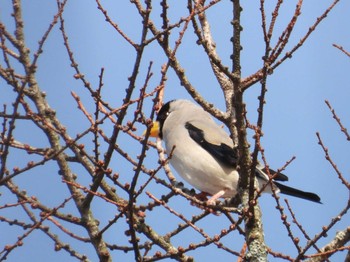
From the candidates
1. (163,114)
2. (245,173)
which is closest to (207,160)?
(163,114)

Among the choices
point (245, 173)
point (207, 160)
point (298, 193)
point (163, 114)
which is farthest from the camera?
point (163, 114)

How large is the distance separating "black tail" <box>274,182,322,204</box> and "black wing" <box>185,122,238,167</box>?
1.32ft

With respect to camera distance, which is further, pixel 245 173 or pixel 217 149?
pixel 217 149

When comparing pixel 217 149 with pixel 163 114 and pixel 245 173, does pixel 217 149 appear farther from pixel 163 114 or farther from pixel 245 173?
pixel 245 173

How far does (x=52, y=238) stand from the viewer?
13.9ft

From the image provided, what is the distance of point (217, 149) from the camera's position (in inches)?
230

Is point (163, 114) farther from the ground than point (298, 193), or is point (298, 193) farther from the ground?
point (163, 114)

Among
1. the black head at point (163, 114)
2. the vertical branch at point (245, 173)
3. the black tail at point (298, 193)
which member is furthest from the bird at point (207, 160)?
the vertical branch at point (245, 173)

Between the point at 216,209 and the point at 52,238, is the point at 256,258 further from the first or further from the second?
the point at 52,238

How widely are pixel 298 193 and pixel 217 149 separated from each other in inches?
31.1

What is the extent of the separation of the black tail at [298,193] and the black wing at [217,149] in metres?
0.40

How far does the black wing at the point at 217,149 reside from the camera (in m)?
5.70

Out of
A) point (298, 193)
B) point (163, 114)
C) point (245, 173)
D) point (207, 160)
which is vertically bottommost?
point (245, 173)

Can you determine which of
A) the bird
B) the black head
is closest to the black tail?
the bird
